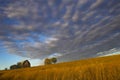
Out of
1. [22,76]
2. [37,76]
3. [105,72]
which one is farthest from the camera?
[22,76]

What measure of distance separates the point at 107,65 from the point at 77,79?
8.89ft

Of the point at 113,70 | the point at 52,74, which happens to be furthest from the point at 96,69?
the point at 52,74

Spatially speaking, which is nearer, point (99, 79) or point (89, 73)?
point (99, 79)

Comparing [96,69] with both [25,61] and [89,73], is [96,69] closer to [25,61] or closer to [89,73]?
[89,73]

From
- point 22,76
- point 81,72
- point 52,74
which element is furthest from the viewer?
point 22,76

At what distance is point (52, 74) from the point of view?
66.6 ft

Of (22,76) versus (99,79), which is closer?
(99,79)

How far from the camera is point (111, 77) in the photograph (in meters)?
14.5

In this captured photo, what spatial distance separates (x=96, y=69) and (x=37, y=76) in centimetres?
791

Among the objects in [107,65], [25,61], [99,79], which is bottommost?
[99,79]

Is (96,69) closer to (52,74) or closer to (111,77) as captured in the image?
(111,77)

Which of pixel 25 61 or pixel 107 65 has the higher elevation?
pixel 25 61

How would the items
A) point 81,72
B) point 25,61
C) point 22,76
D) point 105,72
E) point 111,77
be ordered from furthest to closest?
1. point 25,61
2. point 22,76
3. point 81,72
4. point 105,72
5. point 111,77

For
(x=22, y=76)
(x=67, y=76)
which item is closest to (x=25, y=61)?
(x=22, y=76)
